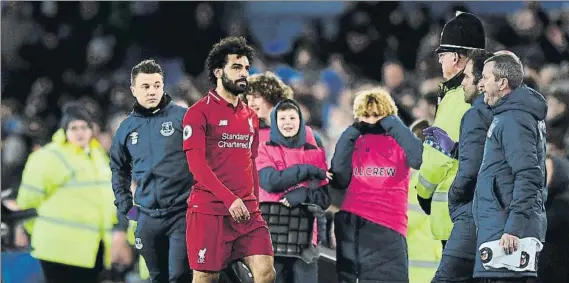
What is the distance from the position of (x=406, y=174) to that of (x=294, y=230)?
Result: 93cm

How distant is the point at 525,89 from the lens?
7633 millimetres

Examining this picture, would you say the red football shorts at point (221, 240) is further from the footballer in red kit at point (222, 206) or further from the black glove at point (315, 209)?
the black glove at point (315, 209)

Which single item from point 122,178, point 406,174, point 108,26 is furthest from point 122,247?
point 108,26

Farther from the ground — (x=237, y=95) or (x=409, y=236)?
(x=237, y=95)

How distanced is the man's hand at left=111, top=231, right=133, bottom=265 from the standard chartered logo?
3.99 meters

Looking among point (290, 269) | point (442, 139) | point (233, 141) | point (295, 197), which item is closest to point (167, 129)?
point (233, 141)

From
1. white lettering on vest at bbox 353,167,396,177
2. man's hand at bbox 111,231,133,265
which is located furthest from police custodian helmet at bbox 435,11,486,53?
man's hand at bbox 111,231,133,265

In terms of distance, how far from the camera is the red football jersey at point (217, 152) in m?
8.79

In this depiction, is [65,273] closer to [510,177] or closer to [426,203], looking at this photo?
[426,203]

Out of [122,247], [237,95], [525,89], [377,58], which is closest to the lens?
[525,89]

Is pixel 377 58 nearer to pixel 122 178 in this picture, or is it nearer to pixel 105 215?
pixel 105 215

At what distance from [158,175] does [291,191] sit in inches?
39.4

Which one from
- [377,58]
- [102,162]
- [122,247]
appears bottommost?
[122,247]

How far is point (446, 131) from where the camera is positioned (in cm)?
849
